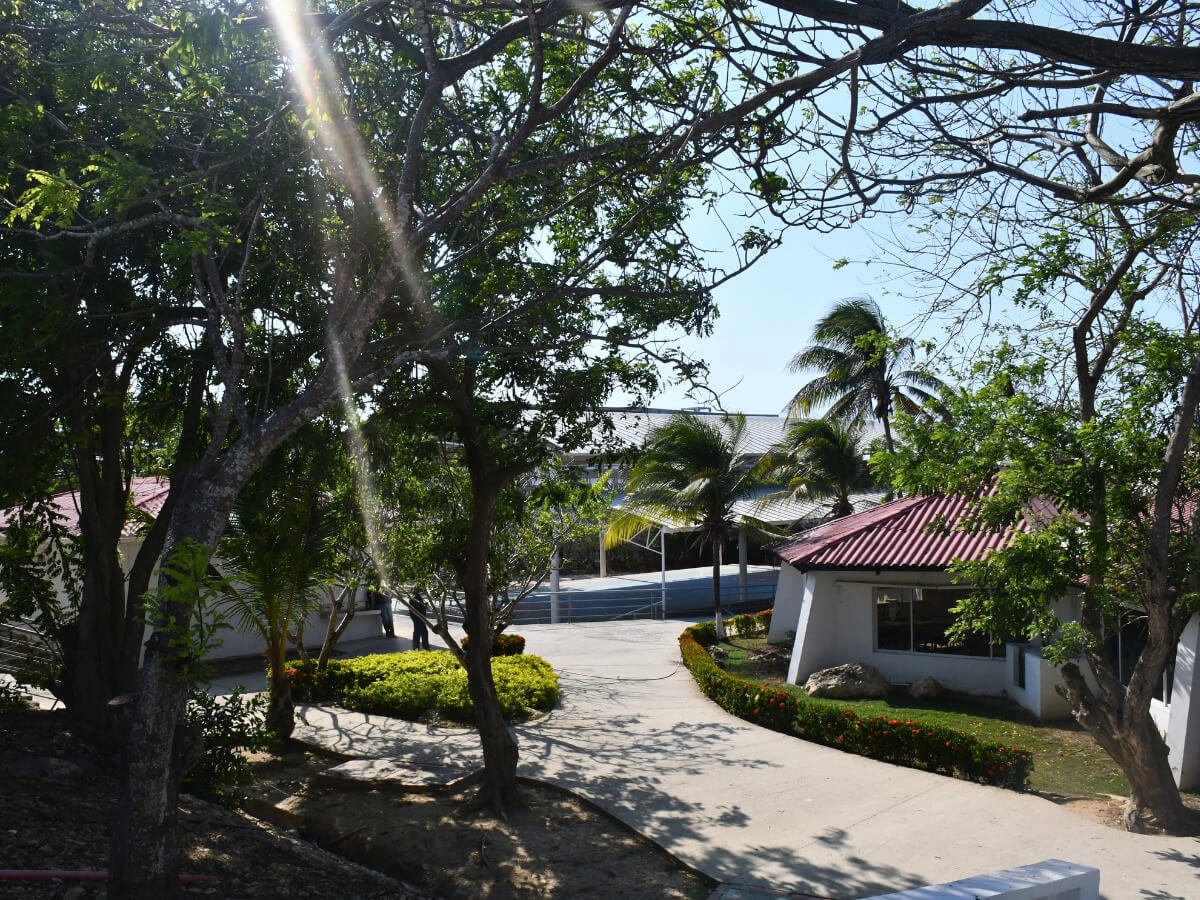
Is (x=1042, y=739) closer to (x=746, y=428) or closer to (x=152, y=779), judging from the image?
(x=152, y=779)

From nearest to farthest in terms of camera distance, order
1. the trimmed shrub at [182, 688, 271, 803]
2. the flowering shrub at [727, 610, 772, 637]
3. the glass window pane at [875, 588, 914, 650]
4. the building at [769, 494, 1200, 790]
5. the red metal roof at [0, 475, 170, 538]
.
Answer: the trimmed shrub at [182, 688, 271, 803] < the building at [769, 494, 1200, 790] < the glass window pane at [875, 588, 914, 650] < the red metal roof at [0, 475, 170, 538] < the flowering shrub at [727, 610, 772, 637]

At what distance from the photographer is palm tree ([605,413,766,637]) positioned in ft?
78.0

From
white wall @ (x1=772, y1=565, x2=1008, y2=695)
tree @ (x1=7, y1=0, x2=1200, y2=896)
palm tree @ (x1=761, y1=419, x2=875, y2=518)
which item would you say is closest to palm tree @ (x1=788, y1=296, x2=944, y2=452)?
palm tree @ (x1=761, y1=419, x2=875, y2=518)

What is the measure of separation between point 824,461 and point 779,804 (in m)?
16.2

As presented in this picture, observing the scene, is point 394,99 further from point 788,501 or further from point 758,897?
point 788,501

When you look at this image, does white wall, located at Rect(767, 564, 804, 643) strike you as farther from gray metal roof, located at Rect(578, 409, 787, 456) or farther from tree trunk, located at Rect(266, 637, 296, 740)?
tree trunk, located at Rect(266, 637, 296, 740)

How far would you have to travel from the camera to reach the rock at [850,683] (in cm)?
1647

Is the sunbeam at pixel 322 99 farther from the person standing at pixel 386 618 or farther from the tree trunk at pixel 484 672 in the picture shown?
the person standing at pixel 386 618

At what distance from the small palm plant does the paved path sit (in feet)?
3.39

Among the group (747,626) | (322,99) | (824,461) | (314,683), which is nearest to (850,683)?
(314,683)

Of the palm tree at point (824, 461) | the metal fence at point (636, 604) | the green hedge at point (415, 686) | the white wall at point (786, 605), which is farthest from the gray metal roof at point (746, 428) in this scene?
the green hedge at point (415, 686)

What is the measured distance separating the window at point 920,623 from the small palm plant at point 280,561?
986 cm

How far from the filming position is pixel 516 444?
10.5 metres

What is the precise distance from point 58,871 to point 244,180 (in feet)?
20.0
